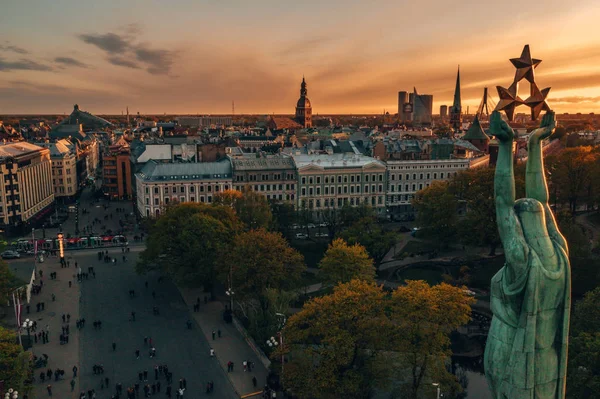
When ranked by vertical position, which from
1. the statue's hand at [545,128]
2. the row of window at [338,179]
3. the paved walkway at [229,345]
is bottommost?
the paved walkway at [229,345]

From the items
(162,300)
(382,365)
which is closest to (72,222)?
(162,300)

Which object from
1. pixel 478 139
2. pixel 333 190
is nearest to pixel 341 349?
pixel 333 190

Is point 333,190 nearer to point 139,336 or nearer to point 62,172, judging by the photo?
point 139,336

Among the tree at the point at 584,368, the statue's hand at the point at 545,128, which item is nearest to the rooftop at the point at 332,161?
the tree at the point at 584,368

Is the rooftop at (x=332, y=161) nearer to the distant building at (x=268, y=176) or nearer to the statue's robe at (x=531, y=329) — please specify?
the distant building at (x=268, y=176)

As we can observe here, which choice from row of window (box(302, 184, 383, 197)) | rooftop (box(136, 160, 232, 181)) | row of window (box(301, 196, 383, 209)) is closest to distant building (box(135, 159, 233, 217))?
rooftop (box(136, 160, 232, 181))
